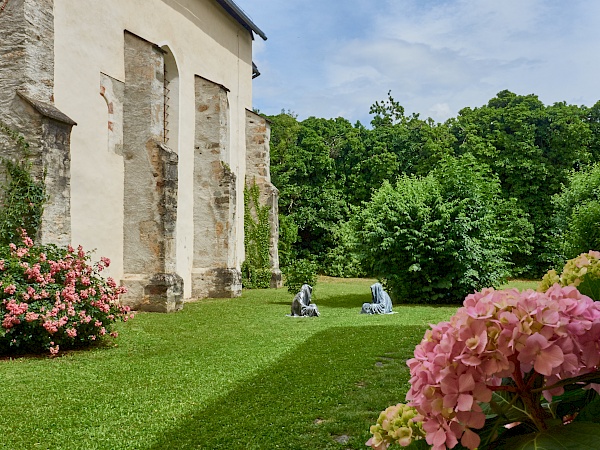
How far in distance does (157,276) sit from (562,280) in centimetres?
1183

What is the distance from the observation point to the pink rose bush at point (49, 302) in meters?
7.42

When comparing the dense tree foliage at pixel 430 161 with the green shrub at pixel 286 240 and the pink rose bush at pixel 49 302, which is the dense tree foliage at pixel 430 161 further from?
the pink rose bush at pixel 49 302

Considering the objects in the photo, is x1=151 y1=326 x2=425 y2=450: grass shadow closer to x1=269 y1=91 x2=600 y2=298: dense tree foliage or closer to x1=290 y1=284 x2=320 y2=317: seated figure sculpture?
x1=290 y1=284 x2=320 y2=317: seated figure sculpture

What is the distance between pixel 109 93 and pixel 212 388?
877 centimetres

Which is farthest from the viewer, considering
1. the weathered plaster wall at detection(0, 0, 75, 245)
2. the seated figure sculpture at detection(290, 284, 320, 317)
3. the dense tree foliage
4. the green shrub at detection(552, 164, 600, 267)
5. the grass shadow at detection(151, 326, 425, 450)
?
the dense tree foliage

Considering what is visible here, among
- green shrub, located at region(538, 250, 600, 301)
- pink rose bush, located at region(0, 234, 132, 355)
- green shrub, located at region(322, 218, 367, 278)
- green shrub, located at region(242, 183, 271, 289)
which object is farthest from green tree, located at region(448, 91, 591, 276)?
green shrub, located at region(538, 250, 600, 301)

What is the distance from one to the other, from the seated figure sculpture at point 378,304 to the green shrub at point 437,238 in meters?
1.95

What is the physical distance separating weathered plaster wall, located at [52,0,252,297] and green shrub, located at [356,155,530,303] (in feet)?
15.4

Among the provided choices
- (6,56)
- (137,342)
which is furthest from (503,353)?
(6,56)

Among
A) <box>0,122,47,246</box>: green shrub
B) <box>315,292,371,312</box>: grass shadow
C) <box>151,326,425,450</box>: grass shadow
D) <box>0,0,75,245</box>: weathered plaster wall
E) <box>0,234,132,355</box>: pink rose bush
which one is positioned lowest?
<box>151,326,425,450</box>: grass shadow

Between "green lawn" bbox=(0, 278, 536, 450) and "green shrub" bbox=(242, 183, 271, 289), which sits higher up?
"green shrub" bbox=(242, 183, 271, 289)

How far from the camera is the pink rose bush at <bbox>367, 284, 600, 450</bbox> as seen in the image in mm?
812

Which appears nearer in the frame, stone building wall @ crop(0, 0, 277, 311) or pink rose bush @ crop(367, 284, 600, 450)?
pink rose bush @ crop(367, 284, 600, 450)

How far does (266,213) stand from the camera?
19891 mm
